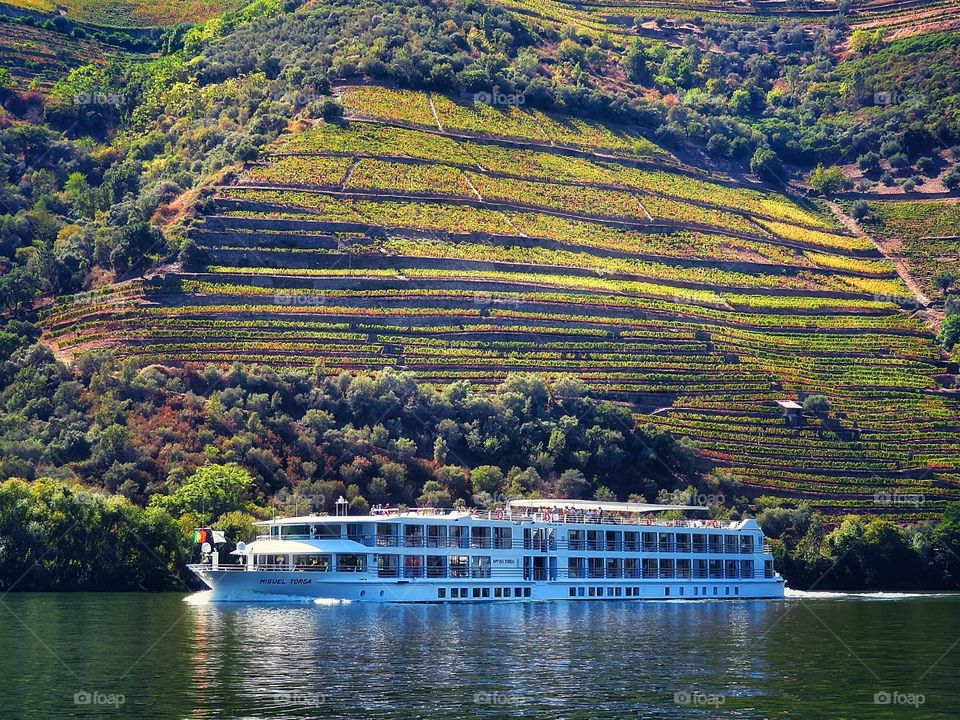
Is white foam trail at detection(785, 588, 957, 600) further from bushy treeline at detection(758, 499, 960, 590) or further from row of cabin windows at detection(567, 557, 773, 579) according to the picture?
row of cabin windows at detection(567, 557, 773, 579)

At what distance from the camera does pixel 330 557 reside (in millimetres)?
72625

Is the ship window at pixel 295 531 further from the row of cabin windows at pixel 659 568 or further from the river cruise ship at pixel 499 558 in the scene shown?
the row of cabin windows at pixel 659 568

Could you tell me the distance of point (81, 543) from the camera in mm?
78250

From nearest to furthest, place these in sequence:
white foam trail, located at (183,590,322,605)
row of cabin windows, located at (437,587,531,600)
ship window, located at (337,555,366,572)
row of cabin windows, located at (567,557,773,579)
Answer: white foam trail, located at (183,590,322,605)
ship window, located at (337,555,366,572)
row of cabin windows, located at (437,587,531,600)
row of cabin windows, located at (567,557,773,579)

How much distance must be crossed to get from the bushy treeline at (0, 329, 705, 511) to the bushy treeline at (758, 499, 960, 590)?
26.5 ft

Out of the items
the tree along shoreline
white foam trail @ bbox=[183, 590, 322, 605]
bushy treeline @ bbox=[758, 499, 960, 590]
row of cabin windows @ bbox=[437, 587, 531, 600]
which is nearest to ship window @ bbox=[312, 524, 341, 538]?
white foam trail @ bbox=[183, 590, 322, 605]

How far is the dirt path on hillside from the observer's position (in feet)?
447

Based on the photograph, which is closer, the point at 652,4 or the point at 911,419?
the point at 911,419

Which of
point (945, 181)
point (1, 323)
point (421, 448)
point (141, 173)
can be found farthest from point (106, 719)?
point (945, 181)

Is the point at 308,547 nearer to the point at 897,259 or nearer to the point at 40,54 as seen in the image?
the point at 897,259

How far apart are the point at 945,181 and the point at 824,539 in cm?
7537

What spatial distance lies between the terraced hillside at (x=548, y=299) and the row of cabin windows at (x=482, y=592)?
28782 mm

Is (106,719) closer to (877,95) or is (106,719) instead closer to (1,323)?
(1,323)


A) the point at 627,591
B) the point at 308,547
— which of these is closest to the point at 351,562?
the point at 308,547
